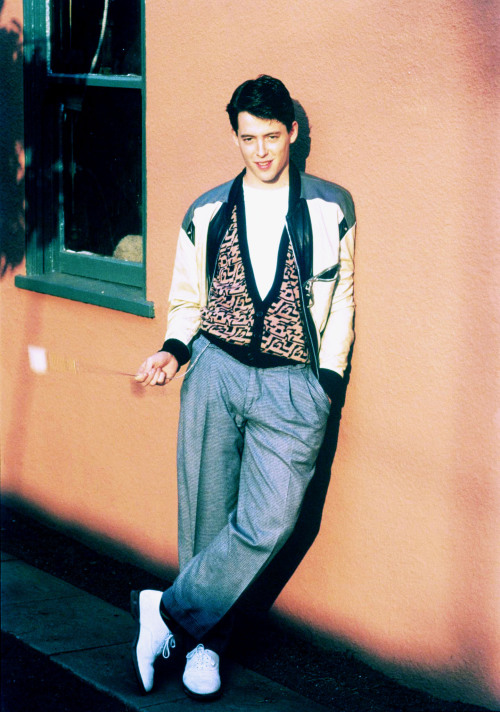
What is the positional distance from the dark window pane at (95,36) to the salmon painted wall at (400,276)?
1.35ft

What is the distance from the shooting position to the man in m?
3.55

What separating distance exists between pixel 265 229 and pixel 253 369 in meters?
0.50

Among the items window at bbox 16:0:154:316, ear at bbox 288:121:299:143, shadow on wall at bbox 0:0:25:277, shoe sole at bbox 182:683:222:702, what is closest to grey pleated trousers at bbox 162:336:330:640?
shoe sole at bbox 182:683:222:702

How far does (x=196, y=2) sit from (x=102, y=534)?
104 inches

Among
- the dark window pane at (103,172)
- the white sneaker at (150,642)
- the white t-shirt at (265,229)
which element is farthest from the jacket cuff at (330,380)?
the dark window pane at (103,172)

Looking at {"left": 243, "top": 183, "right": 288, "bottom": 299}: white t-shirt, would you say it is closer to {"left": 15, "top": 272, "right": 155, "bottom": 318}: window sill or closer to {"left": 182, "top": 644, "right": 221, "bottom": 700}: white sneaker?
{"left": 15, "top": 272, "right": 155, "bottom": 318}: window sill

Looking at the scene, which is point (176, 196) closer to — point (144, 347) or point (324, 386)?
point (144, 347)

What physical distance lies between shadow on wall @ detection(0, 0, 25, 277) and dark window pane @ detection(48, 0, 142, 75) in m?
0.22

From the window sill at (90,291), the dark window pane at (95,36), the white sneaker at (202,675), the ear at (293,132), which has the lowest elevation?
the white sneaker at (202,675)

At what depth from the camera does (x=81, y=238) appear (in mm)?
5555

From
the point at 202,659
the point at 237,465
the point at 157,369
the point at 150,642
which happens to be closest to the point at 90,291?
the point at 157,369

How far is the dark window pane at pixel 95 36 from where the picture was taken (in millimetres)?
4945

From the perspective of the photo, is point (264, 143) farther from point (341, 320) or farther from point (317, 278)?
point (341, 320)

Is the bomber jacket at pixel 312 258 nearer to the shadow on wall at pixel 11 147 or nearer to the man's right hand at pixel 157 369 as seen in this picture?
the man's right hand at pixel 157 369
